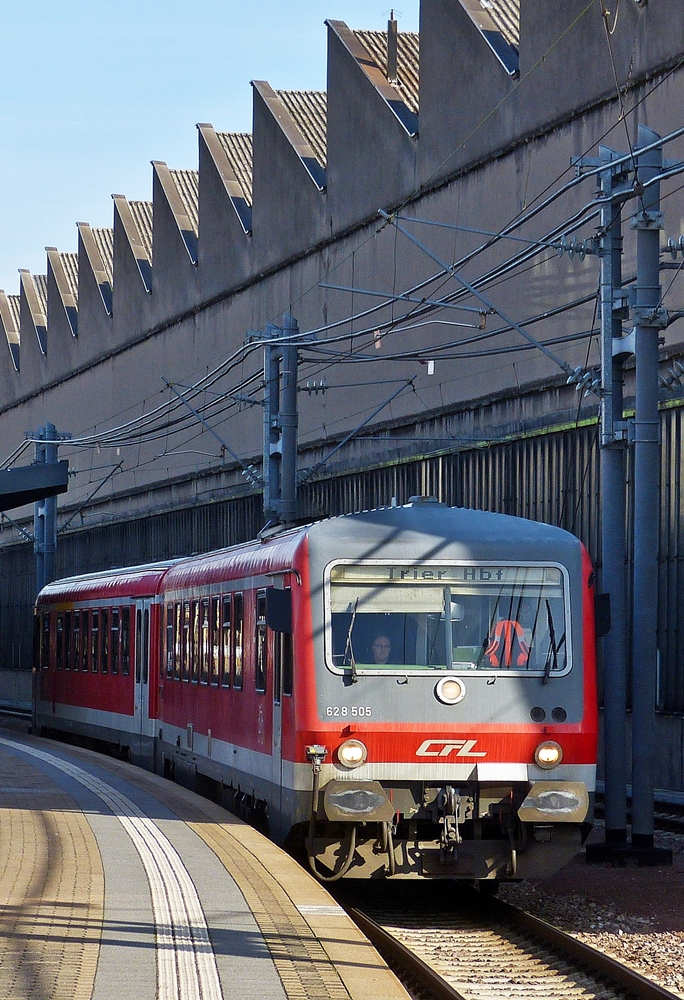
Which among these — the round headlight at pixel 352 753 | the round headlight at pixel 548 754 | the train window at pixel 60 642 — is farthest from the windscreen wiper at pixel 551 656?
the train window at pixel 60 642

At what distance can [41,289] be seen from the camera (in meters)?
78.3

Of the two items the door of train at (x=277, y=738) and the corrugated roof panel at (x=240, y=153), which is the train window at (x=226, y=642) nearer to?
the door of train at (x=277, y=738)

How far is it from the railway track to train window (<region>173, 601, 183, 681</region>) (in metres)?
6.92

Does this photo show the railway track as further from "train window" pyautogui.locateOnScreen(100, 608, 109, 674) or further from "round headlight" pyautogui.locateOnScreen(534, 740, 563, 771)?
"train window" pyautogui.locateOnScreen(100, 608, 109, 674)

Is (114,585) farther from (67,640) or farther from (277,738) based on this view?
(277,738)

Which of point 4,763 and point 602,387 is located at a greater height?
point 602,387

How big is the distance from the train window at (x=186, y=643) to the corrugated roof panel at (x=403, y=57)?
2254 cm

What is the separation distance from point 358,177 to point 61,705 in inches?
621

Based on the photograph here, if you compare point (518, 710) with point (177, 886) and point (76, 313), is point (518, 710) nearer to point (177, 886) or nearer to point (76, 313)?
point (177, 886)

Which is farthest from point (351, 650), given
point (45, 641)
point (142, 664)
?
point (45, 641)

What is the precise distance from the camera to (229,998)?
7285mm

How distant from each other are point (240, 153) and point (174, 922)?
159ft

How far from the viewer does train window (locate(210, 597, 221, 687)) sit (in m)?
16.6

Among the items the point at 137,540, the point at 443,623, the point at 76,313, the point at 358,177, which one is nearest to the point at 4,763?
the point at 443,623
